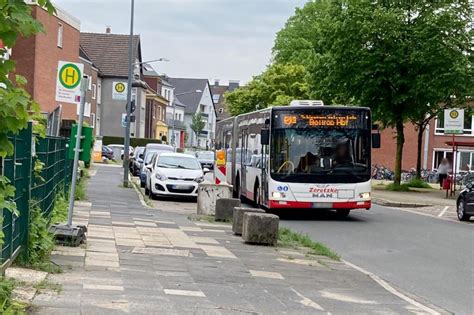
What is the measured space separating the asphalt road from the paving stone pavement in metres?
0.75

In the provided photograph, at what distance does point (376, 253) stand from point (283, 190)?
549 centimetres

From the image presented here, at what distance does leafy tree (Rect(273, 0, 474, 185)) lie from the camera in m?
33.2

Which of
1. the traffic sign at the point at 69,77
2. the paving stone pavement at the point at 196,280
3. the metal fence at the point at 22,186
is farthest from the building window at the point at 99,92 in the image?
the metal fence at the point at 22,186

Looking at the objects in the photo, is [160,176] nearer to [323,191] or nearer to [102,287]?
[323,191]

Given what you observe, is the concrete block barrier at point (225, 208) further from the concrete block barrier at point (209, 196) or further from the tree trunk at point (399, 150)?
the tree trunk at point (399, 150)

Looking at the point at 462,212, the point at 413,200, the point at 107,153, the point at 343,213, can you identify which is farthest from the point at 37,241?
the point at 107,153

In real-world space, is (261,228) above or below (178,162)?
below

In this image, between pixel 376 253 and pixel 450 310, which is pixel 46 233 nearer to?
pixel 450 310

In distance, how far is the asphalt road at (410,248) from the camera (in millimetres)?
10359

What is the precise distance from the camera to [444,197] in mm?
33562

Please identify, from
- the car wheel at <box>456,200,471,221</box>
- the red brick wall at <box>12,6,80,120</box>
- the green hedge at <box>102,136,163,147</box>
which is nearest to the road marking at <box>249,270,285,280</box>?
the car wheel at <box>456,200,471,221</box>

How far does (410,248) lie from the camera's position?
1481 centimetres

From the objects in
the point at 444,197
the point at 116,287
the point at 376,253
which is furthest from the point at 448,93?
the point at 116,287

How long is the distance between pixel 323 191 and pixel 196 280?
1031 cm
